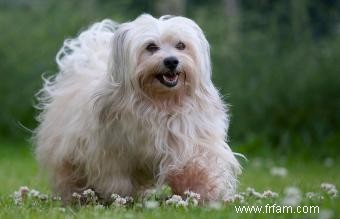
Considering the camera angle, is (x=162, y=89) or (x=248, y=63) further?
(x=248, y=63)

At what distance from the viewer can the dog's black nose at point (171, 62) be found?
245 inches

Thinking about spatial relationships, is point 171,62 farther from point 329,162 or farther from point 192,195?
point 329,162

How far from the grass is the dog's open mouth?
0.89 m

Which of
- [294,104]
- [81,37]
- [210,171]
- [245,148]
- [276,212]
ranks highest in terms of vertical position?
[294,104]

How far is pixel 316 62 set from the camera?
13.6 metres

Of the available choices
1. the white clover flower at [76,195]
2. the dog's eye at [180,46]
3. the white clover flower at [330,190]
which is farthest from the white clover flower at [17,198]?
the white clover flower at [330,190]

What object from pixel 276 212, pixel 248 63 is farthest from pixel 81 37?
pixel 248 63

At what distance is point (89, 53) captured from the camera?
7629 mm

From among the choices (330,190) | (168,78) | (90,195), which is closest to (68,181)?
(90,195)

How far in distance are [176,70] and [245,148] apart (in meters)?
6.38

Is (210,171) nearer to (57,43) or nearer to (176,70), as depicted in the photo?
(176,70)

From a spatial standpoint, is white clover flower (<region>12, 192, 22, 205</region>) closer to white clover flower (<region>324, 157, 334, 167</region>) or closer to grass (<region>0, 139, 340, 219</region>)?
grass (<region>0, 139, 340, 219</region>)

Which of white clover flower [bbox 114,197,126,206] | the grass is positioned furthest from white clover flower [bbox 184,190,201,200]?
white clover flower [bbox 114,197,126,206]

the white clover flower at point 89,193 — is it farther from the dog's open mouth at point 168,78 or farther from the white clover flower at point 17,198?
the dog's open mouth at point 168,78
